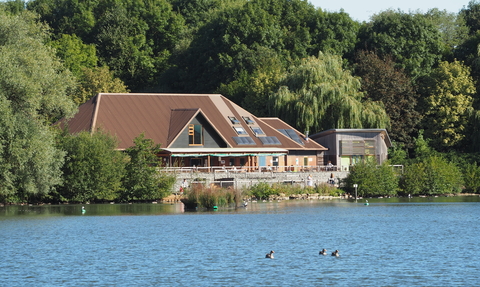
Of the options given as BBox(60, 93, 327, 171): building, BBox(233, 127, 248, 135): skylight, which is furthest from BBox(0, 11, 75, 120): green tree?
BBox(233, 127, 248, 135): skylight

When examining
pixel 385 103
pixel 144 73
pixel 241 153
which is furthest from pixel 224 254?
pixel 144 73

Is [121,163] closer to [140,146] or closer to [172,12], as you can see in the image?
[140,146]

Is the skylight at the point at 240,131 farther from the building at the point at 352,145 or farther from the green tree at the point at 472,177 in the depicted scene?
the green tree at the point at 472,177

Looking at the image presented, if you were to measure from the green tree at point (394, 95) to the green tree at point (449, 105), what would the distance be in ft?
5.70

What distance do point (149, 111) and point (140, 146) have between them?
12.6m

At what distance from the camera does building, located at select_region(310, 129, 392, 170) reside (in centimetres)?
7450

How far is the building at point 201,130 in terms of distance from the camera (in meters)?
70.3

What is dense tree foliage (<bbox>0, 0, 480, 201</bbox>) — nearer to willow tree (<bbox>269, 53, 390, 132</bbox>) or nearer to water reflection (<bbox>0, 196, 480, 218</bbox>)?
willow tree (<bbox>269, 53, 390, 132</bbox>)

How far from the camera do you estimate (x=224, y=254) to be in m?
31.7

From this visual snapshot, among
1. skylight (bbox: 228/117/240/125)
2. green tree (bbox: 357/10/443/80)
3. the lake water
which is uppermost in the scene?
green tree (bbox: 357/10/443/80)

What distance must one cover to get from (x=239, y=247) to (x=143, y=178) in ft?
95.3

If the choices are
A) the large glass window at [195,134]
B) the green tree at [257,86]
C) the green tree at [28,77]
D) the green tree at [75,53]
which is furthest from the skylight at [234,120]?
the green tree at [28,77]

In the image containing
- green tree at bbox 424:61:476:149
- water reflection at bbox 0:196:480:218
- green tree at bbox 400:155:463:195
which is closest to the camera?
water reflection at bbox 0:196:480:218

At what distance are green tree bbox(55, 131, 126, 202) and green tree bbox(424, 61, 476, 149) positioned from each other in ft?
116
